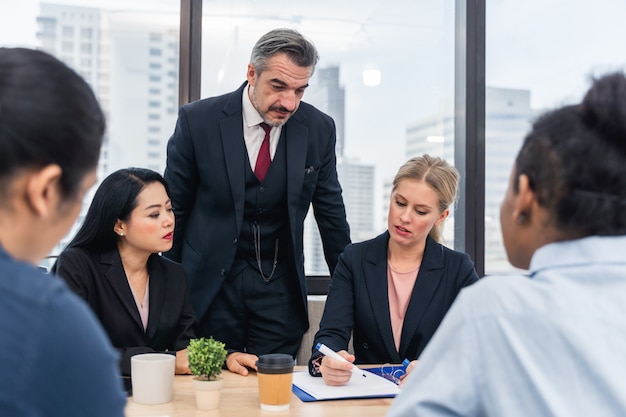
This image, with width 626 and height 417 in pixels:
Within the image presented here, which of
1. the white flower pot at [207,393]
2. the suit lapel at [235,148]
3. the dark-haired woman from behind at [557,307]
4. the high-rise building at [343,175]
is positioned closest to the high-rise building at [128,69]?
the high-rise building at [343,175]

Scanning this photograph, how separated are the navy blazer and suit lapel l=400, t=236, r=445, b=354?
1.46 ft

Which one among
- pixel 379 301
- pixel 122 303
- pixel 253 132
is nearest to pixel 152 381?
pixel 122 303

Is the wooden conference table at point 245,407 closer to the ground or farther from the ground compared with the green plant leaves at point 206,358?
closer to the ground

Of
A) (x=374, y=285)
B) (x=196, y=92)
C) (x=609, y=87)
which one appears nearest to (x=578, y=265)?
(x=609, y=87)

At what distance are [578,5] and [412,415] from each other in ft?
11.2

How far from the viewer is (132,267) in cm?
227

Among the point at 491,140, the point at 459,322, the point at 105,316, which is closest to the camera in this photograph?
the point at 459,322

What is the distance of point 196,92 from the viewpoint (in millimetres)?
3312

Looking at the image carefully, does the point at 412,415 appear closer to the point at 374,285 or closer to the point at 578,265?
the point at 578,265

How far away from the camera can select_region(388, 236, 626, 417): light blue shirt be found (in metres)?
0.82

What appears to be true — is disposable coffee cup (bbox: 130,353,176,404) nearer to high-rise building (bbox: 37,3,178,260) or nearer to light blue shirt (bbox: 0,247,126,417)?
light blue shirt (bbox: 0,247,126,417)

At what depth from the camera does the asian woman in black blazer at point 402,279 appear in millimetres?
2207

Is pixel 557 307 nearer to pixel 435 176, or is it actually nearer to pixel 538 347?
pixel 538 347

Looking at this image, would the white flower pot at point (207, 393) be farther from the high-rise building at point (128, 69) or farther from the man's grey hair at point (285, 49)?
the high-rise building at point (128, 69)
